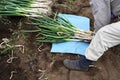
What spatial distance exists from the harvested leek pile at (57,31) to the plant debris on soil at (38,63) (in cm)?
12

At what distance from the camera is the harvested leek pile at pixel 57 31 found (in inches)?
161

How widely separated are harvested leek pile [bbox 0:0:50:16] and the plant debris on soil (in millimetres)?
165

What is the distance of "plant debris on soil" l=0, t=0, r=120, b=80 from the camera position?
3.71 meters

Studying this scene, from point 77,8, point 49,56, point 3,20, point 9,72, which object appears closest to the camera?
point 9,72

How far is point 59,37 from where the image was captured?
407 cm

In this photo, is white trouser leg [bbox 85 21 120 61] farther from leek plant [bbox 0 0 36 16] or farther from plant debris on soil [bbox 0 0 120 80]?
leek plant [bbox 0 0 36 16]

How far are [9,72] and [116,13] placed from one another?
1.48 m

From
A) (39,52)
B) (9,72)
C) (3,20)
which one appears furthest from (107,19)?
(3,20)

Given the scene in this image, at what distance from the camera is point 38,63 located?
12.7ft

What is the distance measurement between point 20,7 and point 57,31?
2.40 feet

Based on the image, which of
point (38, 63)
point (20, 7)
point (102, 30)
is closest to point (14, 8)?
point (20, 7)

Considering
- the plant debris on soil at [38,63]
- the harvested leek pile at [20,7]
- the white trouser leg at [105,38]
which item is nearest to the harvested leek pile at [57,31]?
the plant debris on soil at [38,63]

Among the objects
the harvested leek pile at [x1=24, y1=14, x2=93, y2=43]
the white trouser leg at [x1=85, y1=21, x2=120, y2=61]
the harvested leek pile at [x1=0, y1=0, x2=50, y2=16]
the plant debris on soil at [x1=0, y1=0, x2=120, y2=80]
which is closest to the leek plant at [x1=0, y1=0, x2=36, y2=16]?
the harvested leek pile at [x1=0, y1=0, x2=50, y2=16]

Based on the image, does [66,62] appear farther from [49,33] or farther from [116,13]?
[116,13]
